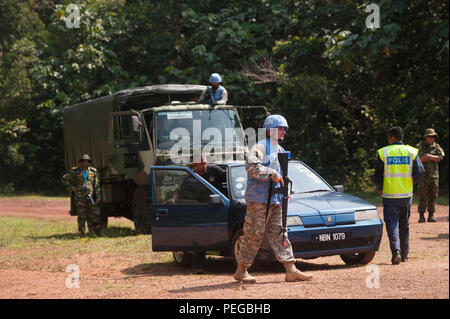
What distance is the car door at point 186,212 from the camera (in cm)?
1056

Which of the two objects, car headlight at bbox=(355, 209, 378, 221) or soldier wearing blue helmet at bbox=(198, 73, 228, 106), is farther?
soldier wearing blue helmet at bbox=(198, 73, 228, 106)

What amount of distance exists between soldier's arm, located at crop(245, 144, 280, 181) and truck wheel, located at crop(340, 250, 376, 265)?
8.38 ft

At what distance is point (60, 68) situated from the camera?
32.0 meters

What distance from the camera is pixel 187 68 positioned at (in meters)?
29.9

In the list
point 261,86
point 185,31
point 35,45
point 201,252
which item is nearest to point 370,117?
point 261,86

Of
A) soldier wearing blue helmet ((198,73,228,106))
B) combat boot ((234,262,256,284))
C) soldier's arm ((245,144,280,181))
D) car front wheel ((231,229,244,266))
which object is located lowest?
combat boot ((234,262,256,284))

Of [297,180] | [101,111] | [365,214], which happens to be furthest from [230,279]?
[101,111]

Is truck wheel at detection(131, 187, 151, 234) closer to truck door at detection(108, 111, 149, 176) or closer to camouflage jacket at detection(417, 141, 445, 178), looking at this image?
truck door at detection(108, 111, 149, 176)

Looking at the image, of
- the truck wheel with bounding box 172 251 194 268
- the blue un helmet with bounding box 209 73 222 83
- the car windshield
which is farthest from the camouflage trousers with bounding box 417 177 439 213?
the truck wheel with bounding box 172 251 194 268

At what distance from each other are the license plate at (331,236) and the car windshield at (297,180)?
3.92 ft

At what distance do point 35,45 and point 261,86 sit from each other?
10269mm

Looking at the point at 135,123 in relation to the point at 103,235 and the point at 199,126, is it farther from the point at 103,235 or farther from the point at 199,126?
the point at 103,235

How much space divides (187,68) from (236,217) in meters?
20.2

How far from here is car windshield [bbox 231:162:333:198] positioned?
10.9 m
